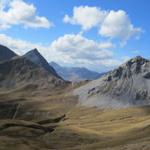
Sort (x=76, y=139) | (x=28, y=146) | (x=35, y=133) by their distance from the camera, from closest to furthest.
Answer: (x=28, y=146) → (x=76, y=139) → (x=35, y=133)

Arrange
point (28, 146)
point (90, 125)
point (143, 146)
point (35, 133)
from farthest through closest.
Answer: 1. point (90, 125)
2. point (35, 133)
3. point (28, 146)
4. point (143, 146)

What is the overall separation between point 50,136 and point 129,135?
29.6m

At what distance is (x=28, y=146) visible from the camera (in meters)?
118

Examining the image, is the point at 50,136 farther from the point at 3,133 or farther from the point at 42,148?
the point at 42,148

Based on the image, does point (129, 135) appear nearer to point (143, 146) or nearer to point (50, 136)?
point (50, 136)

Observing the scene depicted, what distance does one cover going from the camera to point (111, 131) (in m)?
174

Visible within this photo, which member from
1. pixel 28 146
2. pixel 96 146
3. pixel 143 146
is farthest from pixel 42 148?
pixel 143 146

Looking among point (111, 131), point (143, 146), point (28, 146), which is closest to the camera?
point (143, 146)

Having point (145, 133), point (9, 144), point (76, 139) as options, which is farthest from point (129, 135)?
point (9, 144)

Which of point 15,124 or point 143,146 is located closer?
point 143,146

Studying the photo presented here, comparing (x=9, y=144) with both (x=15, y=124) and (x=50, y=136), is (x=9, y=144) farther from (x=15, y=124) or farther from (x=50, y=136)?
(x=15, y=124)

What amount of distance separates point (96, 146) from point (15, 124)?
174 ft

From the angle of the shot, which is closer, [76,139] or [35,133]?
[76,139]

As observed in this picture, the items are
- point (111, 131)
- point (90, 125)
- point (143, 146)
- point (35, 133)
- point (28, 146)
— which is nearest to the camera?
point (143, 146)
